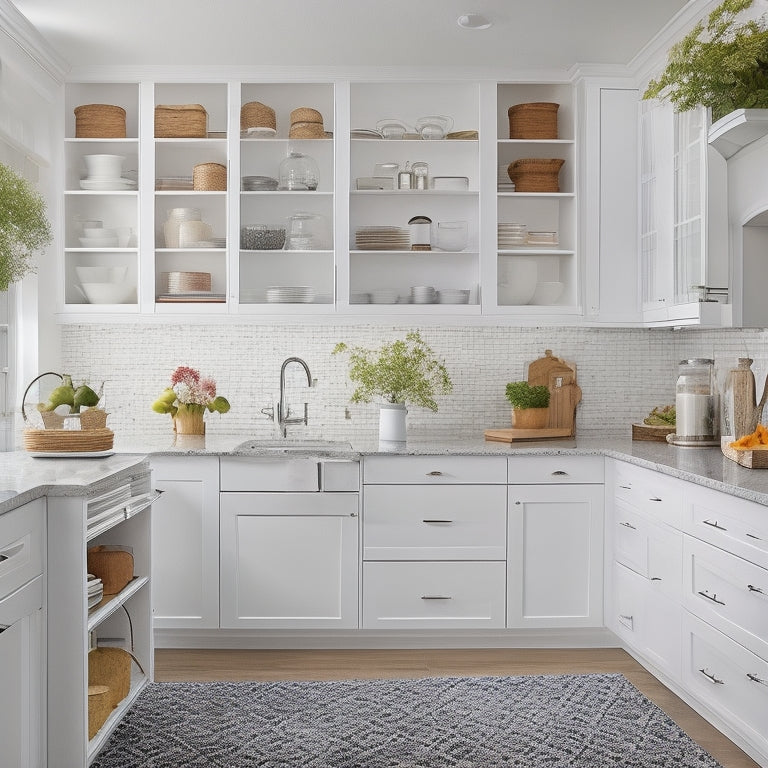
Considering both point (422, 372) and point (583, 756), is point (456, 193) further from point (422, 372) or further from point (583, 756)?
point (583, 756)

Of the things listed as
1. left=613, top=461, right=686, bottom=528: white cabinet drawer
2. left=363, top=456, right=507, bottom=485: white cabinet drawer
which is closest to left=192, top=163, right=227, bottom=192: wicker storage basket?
left=363, top=456, right=507, bottom=485: white cabinet drawer

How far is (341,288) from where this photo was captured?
4504 mm

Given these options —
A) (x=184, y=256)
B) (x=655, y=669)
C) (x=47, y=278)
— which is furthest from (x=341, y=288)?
(x=655, y=669)

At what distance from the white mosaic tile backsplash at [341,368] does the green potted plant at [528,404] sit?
→ 28cm

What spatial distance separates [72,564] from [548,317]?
2.76 metres

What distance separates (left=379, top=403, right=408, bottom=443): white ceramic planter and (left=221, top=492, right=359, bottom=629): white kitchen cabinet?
0.41m

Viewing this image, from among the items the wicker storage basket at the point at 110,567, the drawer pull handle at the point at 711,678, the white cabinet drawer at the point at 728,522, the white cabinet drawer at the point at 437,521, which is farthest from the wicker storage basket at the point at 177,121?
the drawer pull handle at the point at 711,678

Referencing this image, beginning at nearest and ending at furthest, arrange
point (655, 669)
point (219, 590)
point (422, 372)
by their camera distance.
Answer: point (655, 669) → point (219, 590) → point (422, 372)

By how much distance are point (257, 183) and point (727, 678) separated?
3.11 meters

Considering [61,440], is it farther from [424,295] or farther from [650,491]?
[650,491]

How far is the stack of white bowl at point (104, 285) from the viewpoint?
179 inches

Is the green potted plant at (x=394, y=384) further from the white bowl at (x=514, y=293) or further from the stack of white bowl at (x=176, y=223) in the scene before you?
the stack of white bowl at (x=176, y=223)

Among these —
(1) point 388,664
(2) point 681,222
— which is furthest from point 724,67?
(1) point 388,664

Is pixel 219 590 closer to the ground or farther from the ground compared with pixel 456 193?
closer to the ground
